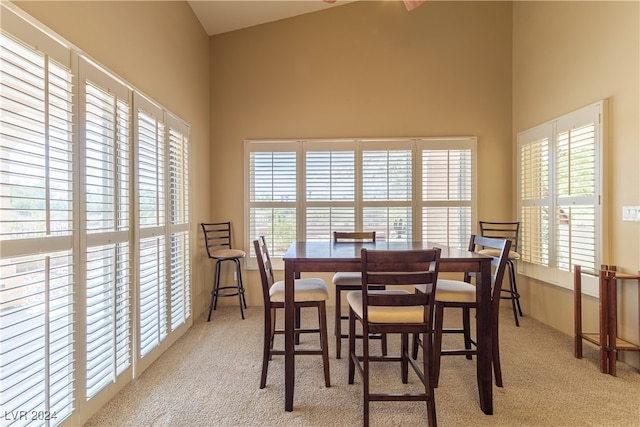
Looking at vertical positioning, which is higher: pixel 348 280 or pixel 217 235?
pixel 217 235

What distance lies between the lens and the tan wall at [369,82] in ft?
12.0

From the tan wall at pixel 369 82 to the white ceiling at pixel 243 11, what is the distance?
0.31 feet

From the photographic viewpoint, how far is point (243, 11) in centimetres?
337

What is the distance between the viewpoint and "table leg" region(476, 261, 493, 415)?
1779 mm

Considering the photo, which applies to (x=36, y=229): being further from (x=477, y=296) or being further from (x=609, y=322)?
(x=609, y=322)

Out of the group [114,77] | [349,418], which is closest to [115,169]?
[114,77]

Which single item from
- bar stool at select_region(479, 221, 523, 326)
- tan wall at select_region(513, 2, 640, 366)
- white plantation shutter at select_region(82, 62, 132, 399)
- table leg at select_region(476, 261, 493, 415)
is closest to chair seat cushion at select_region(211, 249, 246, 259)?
white plantation shutter at select_region(82, 62, 132, 399)

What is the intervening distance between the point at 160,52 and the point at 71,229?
175 centimetres

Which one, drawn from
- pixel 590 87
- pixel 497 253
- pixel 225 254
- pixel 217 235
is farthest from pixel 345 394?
pixel 590 87

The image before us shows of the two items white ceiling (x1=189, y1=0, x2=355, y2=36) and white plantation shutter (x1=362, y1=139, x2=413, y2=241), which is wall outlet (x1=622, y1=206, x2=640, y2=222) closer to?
white plantation shutter (x1=362, y1=139, x2=413, y2=241)

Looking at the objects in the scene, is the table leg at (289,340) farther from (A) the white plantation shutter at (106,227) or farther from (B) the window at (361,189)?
(B) the window at (361,189)

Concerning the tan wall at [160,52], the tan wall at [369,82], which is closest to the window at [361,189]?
the tan wall at [369,82]

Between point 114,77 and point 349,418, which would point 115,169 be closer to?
point 114,77

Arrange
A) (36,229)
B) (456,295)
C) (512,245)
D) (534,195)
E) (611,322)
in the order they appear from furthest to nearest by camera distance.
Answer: (512,245) < (534,195) < (611,322) < (456,295) < (36,229)
